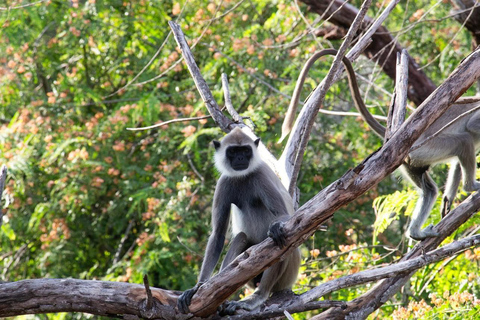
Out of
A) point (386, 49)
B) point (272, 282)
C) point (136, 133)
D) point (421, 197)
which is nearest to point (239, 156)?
point (272, 282)

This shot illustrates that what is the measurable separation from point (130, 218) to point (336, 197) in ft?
17.8

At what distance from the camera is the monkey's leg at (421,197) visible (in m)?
4.76

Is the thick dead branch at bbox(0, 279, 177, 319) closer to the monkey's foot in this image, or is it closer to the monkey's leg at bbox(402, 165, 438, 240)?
the monkey's foot

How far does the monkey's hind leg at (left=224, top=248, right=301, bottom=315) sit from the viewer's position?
350 cm

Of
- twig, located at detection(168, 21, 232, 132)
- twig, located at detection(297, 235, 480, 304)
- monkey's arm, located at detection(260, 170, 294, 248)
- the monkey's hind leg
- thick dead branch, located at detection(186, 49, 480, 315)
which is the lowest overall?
twig, located at detection(297, 235, 480, 304)

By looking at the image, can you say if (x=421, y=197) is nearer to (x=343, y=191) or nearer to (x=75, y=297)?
(x=343, y=191)

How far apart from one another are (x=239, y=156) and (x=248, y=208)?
36cm

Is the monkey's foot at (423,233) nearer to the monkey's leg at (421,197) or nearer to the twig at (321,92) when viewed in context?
the monkey's leg at (421,197)

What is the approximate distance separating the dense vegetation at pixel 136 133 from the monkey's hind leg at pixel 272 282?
8.54 feet

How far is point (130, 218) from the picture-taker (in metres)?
7.87

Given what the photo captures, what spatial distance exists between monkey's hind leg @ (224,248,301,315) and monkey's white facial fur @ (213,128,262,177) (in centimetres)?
64

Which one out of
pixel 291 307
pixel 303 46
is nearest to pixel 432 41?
pixel 303 46

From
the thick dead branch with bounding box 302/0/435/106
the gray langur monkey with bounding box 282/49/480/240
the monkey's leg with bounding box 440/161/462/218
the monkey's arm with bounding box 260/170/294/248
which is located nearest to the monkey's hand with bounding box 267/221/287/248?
the monkey's arm with bounding box 260/170/294/248

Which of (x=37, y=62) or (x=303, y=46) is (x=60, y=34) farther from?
(x=303, y=46)
